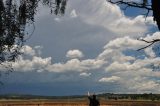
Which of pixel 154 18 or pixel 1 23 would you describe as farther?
pixel 1 23

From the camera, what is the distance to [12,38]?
8.55 meters

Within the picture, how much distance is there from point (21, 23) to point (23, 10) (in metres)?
0.26

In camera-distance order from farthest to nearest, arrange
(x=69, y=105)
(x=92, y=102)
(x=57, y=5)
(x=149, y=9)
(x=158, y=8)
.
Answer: (x=69, y=105) → (x=92, y=102) → (x=57, y=5) → (x=149, y=9) → (x=158, y=8)

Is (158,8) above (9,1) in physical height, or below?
below

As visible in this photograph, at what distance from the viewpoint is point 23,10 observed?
8414 mm

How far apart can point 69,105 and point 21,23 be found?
149 ft

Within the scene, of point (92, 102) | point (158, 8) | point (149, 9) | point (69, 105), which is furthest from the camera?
point (69, 105)

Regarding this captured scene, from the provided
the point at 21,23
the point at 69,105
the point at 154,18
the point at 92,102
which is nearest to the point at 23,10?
the point at 21,23

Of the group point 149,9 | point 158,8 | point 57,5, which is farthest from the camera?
point 57,5

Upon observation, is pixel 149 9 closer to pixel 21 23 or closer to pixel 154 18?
pixel 154 18

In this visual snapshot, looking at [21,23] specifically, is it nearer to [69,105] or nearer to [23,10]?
[23,10]

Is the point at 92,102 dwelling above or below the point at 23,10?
below

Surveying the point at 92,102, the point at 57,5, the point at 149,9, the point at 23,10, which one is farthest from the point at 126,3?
A: the point at 92,102

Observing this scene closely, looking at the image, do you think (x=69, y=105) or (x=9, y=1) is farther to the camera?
(x=69, y=105)
